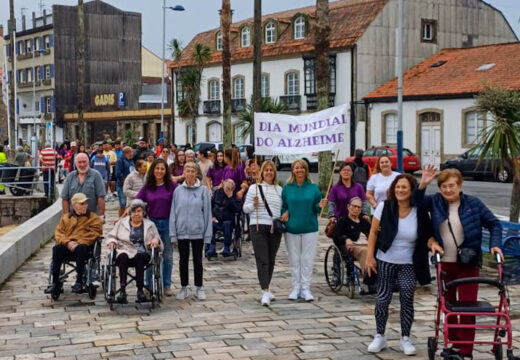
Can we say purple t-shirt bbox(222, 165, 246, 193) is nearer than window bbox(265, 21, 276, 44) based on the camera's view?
Yes

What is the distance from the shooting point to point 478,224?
713cm

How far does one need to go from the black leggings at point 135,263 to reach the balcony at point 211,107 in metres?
45.6

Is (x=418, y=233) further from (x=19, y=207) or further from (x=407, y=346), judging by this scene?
(x=19, y=207)

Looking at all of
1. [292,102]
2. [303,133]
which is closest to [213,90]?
[292,102]

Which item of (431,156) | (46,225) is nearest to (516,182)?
(46,225)

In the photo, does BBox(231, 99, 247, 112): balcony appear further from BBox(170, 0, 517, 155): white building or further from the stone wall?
the stone wall

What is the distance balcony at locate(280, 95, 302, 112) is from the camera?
4919 centimetres

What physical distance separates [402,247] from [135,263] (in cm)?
351

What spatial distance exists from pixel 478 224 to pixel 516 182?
22.9 ft

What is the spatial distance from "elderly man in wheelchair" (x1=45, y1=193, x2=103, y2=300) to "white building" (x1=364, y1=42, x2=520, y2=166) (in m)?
29.1

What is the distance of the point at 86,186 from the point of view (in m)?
11.4

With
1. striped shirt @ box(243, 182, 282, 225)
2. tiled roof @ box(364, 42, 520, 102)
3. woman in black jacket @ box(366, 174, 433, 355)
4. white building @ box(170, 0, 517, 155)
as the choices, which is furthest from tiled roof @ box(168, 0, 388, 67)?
woman in black jacket @ box(366, 174, 433, 355)

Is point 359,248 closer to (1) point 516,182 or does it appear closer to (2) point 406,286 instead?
(2) point 406,286

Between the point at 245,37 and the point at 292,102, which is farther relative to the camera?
the point at 245,37
